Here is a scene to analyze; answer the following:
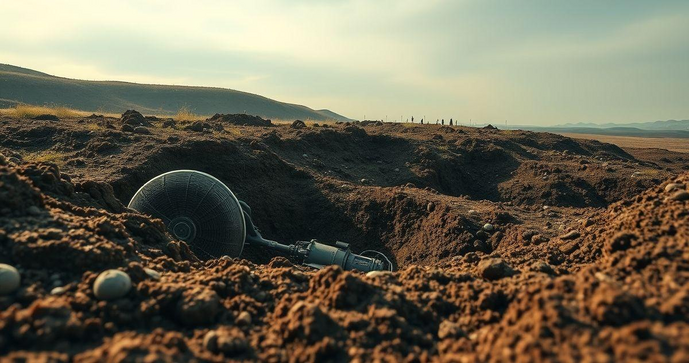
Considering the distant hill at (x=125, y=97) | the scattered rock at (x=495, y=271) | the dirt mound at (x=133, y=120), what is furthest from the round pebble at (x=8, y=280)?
the distant hill at (x=125, y=97)

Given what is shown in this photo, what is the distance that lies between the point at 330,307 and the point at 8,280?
2.02 metres

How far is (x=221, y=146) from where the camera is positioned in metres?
11.7

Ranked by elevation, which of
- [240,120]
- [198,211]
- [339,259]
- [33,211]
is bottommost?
[339,259]

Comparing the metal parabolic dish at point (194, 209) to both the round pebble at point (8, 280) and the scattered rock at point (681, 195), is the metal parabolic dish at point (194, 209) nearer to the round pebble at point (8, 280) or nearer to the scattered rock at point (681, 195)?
the round pebble at point (8, 280)

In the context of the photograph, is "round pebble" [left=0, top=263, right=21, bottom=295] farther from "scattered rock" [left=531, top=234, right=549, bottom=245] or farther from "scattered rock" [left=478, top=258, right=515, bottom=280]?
"scattered rock" [left=531, top=234, right=549, bottom=245]

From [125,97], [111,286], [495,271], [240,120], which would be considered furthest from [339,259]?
[125,97]

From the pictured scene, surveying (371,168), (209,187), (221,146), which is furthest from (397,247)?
(371,168)

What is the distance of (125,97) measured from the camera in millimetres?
70125

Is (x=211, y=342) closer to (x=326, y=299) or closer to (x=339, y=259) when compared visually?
(x=326, y=299)

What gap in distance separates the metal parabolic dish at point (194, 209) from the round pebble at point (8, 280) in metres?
3.87

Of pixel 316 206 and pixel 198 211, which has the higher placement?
pixel 198 211

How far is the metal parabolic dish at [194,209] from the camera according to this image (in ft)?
22.2

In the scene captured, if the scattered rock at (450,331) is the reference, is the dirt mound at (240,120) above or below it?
above

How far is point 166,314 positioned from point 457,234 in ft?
21.4
